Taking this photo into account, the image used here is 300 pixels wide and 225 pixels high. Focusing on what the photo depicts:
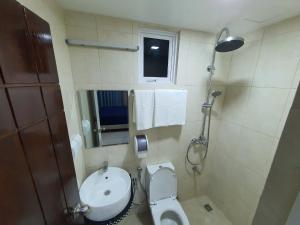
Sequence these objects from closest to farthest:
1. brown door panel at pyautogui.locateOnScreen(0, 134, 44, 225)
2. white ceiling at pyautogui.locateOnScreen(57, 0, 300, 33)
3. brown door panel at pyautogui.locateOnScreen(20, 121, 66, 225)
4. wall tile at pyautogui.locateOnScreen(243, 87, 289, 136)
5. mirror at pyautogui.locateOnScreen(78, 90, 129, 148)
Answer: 1. brown door panel at pyautogui.locateOnScreen(0, 134, 44, 225)
2. brown door panel at pyautogui.locateOnScreen(20, 121, 66, 225)
3. white ceiling at pyautogui.locateOnScreen(57, 0, 300, 33)
4. wall tile at pyautogui.locateOnScreen(243, 87, 289, 136)
5. mirror at pyautogui.locateOnScreen(78, 90, 129, 148)

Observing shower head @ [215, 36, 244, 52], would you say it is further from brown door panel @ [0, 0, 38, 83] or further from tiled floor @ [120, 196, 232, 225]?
tiled floor @ [120, 196, 232, 225]

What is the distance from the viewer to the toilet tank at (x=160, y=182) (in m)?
1.56

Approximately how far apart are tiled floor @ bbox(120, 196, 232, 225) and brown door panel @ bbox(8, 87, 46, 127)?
1851 millimetres

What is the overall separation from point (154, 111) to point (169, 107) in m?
0.17

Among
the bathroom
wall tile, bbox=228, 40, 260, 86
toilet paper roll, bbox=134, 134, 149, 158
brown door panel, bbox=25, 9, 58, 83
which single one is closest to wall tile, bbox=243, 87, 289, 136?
the bathroom

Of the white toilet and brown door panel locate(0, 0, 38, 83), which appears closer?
brown door panel locate(0, 0, 38, 83)

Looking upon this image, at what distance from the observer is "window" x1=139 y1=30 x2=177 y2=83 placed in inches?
56.5

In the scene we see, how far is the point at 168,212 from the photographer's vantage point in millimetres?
1604

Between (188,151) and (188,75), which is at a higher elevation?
(188,75)

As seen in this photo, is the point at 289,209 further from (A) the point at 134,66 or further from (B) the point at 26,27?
(A) the point at 134,66

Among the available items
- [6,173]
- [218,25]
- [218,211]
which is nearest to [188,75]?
[218,25]

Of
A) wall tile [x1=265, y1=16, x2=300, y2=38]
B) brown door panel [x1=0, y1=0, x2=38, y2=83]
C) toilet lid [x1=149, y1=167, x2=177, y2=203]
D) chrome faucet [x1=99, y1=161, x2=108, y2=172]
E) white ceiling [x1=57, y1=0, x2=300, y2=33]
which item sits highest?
white ceiling [x1=57, y1=0, x2=300, y2=33]

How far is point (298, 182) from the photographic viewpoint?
351mm

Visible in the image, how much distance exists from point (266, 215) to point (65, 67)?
141 centimetres
